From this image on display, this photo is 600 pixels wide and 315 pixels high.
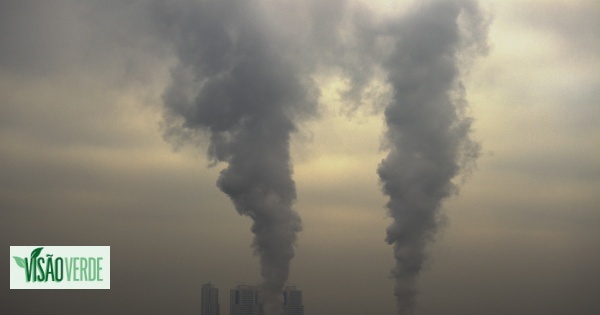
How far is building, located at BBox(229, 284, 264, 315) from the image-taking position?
86.1 m

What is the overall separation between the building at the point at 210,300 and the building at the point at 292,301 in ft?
31.1

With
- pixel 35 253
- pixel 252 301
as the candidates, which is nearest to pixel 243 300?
pixel 252 301

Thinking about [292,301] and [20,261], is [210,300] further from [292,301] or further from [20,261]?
[20,261]

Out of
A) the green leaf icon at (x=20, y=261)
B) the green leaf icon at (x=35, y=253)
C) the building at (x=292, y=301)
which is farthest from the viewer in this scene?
the building at (x=292, y=301)

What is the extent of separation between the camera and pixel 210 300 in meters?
91.0

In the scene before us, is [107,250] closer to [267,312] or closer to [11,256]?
[11,256]

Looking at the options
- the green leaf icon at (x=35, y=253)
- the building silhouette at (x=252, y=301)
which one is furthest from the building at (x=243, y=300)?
the green leaf icon at (x=35, y=253)

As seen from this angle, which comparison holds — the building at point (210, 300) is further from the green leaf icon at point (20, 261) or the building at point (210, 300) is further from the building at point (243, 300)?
the green leaf icon at point (20, 261)

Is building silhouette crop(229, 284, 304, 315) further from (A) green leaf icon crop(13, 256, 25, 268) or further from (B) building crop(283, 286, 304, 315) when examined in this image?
(A) green leaf icon crop(13, 256, 25, 268)

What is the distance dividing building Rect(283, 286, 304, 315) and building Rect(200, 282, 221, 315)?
9467 millimetres

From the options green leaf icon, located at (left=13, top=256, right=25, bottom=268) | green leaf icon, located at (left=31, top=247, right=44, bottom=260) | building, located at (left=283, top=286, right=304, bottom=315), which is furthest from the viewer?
building, located at (left=283, top=286, right=304, bottom=315)

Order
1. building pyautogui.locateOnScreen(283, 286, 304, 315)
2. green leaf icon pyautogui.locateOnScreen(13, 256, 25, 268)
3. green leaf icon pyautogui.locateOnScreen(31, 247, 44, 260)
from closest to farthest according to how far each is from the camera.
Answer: green leaf icon pyautogui.locateOnScreen(13, 256, 25, 268), green leaf icon pyautogui.locateOnScreen(31, 247, 44, 260), building pyautogui.locateOnScreen(283, 286, 304, 315)

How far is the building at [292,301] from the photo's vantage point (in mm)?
83562

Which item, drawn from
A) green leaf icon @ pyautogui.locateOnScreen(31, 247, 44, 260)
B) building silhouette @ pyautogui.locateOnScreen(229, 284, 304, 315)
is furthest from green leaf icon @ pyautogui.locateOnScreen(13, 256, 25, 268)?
building silhouette @ pyautogui.locateOnScreen(229, 284, 304, 315)
